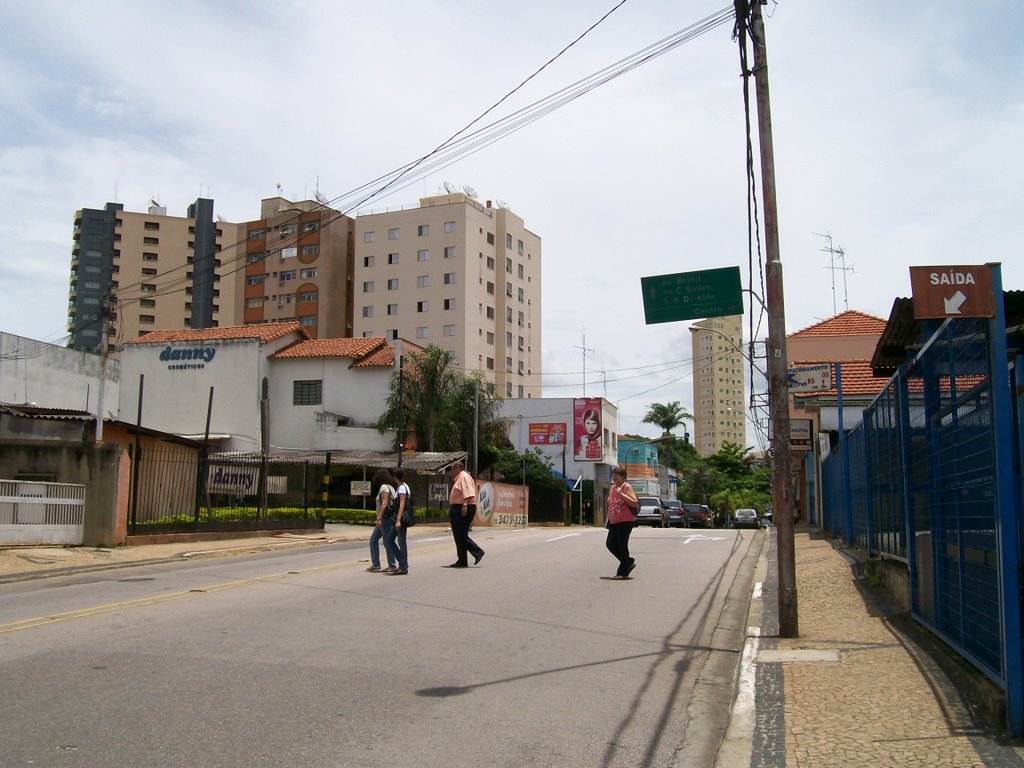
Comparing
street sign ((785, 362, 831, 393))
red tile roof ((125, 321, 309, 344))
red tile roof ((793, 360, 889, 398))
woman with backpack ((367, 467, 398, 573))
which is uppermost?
red tile roof ((125, 321, 309, 344))

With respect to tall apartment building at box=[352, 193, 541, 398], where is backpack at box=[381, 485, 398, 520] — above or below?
below

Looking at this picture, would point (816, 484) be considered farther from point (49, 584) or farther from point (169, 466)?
point (49, 584)

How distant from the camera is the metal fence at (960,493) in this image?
521 cm

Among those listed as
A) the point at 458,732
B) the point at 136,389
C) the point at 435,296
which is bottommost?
the point at 458,732

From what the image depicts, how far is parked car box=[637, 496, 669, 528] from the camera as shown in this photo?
4703 centimetres

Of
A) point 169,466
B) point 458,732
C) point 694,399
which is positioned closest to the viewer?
point 458,732

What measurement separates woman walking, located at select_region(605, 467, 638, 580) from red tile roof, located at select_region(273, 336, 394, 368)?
37086 millimetres

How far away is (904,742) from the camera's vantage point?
5.31m

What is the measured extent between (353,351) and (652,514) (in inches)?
723

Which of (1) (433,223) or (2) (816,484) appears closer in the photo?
(2) (816,484)

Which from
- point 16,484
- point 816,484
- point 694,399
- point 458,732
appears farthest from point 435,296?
point 694,399

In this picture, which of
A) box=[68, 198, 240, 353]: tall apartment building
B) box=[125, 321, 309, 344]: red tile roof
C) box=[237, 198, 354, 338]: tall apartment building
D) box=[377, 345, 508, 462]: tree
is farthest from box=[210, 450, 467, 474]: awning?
box=[68, 198, 240, 353]: tall apartment building

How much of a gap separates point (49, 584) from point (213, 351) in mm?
39813

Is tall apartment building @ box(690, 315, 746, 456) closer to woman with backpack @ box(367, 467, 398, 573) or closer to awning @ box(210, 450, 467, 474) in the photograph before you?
awning @ box(210, 450, 467, 474)
